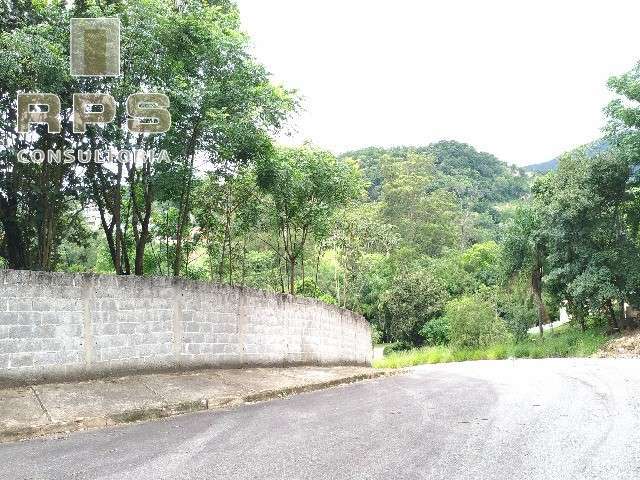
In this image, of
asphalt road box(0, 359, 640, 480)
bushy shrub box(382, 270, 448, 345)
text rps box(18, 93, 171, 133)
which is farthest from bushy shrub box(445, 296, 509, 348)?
text rps box(18, 93, 171, 133)

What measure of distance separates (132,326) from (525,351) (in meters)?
27.0

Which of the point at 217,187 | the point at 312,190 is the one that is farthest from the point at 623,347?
the point at 217,187

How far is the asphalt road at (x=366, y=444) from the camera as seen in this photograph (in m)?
4.44

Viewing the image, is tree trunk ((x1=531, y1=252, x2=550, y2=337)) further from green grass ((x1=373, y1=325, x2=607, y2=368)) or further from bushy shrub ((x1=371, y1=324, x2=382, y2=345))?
bushy shrub ((x1=371, y1=324, x2=382, y2=345))

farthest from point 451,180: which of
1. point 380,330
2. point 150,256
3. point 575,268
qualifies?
point 150,256

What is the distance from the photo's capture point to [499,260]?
37531mm

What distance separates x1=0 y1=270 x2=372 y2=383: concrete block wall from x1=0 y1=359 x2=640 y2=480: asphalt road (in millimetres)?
2012

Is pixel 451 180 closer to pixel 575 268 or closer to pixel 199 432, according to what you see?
pixel 575 268

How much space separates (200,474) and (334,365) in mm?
11613

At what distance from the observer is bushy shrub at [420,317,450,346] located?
3991 cm

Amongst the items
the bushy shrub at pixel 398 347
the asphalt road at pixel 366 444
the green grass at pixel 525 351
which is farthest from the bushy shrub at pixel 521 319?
the asphalt road at pixel 366 444

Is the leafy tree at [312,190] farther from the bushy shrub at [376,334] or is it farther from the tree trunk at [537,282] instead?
the bushy shrub at [376,334]

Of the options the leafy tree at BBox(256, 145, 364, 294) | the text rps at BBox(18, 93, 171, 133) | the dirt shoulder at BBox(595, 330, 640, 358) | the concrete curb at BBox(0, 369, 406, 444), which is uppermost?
the text rps at BBox(18, 93, 171, 133)

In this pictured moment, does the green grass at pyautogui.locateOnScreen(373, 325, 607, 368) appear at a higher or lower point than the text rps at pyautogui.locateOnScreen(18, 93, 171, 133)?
lower
